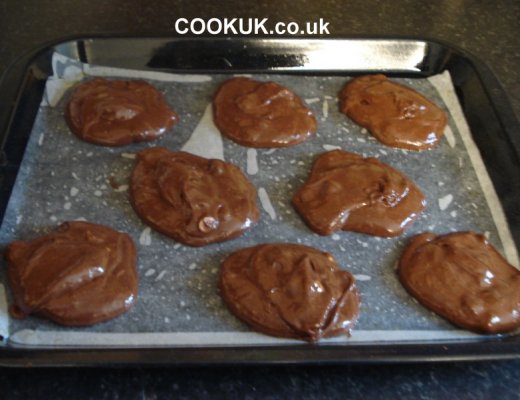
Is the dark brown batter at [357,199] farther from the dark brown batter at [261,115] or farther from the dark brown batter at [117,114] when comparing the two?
the dark brown batter at [117,114]

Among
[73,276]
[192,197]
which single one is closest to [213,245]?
[192,197]

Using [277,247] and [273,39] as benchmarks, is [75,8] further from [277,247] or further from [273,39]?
[277,247]

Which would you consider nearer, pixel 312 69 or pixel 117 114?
pixel 117 114

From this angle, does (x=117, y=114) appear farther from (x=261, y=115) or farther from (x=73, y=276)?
(x=73, y=276)

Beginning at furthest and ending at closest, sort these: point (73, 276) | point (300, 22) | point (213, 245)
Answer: point (300, 22), point (213, 245), point (73, 276)

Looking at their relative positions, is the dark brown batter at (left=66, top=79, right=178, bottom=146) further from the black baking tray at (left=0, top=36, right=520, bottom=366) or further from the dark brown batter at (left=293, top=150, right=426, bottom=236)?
the dark brown batter at (left=293, top=150, right=426, bottom=236)

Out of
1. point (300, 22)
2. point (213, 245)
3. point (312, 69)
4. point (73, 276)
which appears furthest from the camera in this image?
point (300, 22)

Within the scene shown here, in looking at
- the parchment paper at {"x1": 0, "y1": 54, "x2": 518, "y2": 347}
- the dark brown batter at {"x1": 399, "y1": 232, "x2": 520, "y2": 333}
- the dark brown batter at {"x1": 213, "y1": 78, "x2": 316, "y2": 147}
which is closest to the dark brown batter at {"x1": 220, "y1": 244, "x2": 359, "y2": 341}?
the parchment paper at {"x1": 0, "y1": 54, "x2": 518, "y2": 347}
